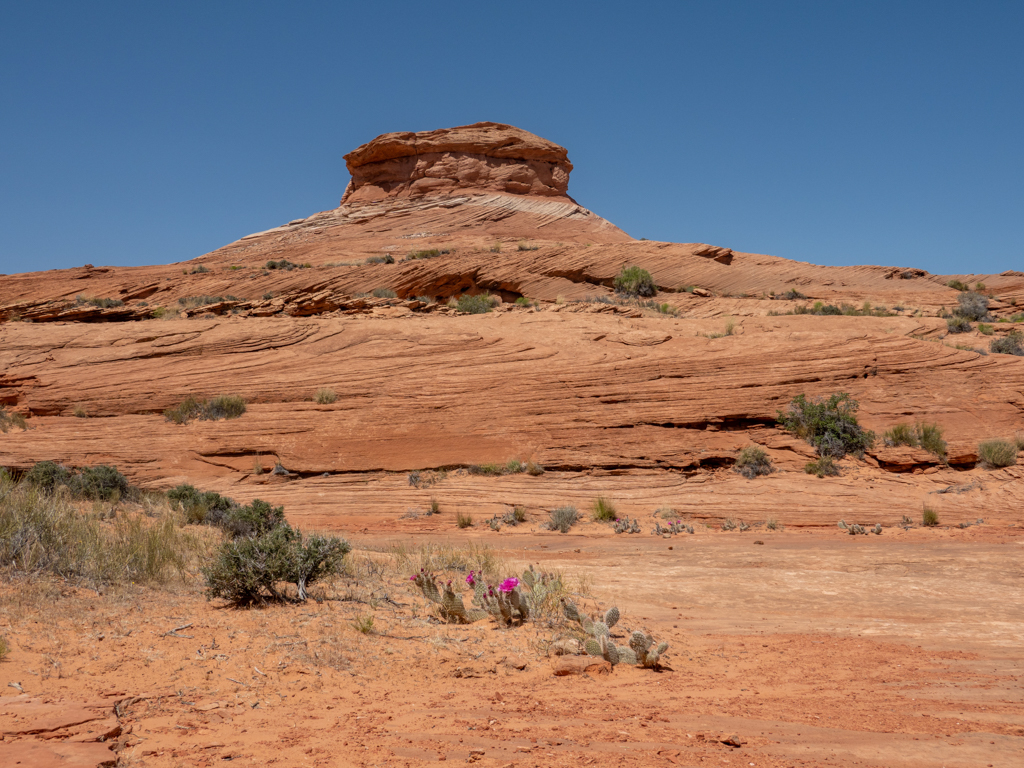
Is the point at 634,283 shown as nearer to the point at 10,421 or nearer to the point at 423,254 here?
the point at 423,254

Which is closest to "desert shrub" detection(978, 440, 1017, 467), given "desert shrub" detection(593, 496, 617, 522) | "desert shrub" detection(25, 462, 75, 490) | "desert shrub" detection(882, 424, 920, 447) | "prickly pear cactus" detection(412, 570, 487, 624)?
"desert shrub" detection(882, 424, 920, 447)

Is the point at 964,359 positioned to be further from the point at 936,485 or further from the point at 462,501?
the point at 462,501

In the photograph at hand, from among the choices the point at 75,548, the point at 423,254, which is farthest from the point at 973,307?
the point at 75,548

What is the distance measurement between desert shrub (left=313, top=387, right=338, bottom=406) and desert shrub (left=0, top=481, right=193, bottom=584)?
9.17m

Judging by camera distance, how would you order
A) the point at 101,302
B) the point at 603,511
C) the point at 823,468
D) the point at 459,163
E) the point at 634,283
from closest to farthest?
the point at 603,511 → the point at 823,468 → the point at 101,302 → the point at 634,283 → the point at 459,163

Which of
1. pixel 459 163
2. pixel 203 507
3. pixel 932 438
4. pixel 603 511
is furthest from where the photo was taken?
pixel 459 163

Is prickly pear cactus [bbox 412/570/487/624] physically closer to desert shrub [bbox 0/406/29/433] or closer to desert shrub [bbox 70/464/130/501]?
desert shrub [bbox 70/464/130/501]

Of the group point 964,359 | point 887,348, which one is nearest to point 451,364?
point 887,348

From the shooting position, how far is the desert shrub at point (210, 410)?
15469 millimetres

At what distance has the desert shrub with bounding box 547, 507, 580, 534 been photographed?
11531 millimetres

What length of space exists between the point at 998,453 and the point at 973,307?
11.0 meters

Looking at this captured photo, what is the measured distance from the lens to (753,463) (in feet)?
44.1

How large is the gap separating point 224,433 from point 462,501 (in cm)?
564

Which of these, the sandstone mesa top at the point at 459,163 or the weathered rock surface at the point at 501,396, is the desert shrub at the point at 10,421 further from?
the sandstone mesa top at the point at 459,163
